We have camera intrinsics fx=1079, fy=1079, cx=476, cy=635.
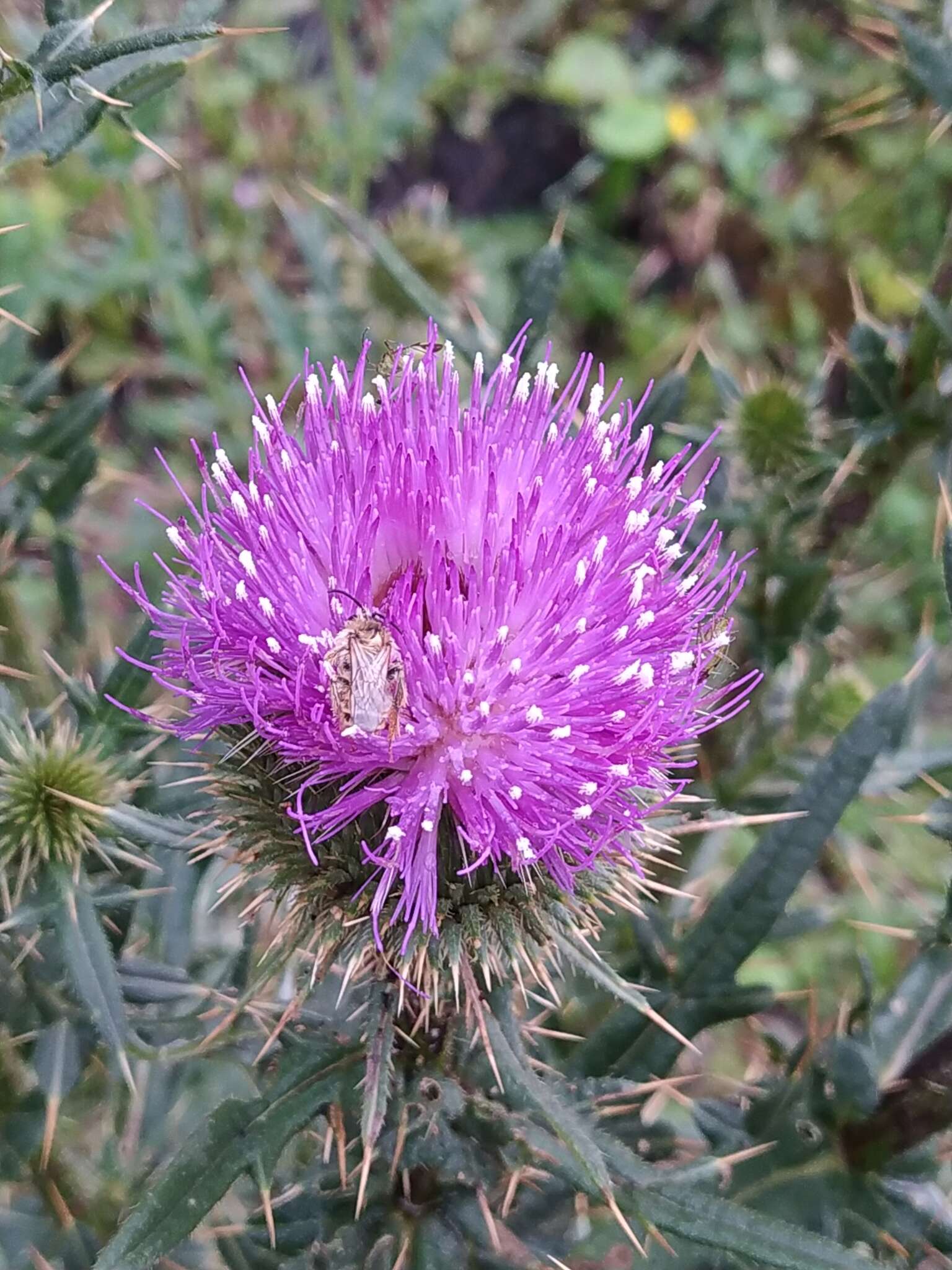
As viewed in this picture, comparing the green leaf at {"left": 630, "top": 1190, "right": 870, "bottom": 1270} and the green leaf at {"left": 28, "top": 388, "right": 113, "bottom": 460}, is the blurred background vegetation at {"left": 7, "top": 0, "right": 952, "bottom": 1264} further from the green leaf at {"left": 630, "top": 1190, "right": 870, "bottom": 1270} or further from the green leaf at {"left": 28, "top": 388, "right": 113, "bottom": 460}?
the green leaf at {"left": 630, "top": 1190, "right": 870, "bottom": 1270}

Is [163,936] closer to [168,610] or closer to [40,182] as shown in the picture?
[168,610]

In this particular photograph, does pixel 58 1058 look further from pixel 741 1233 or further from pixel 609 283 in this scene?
pixel 609 283

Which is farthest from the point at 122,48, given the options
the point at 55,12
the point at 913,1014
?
the point at 913,1014

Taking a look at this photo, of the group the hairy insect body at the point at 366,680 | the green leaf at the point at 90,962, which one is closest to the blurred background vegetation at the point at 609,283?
the green leaf at the point at 90,962

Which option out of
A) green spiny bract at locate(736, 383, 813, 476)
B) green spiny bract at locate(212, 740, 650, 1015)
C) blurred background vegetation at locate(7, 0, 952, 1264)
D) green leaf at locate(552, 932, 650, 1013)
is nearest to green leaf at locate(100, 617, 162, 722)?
green spiny bract at locate(212, 740, 650, 1015)

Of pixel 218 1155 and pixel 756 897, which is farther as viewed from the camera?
pixel 756 897
